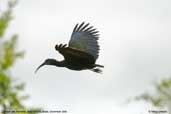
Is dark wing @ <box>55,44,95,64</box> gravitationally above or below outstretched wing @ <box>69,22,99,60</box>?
below

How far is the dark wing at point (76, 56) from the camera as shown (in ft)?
56.0

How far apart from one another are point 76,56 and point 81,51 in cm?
35

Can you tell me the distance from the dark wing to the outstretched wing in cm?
75

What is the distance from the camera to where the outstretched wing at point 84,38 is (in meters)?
18.4

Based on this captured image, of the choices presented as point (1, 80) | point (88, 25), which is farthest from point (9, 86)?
point (88, 25)

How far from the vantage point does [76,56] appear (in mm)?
17281

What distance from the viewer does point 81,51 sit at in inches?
693

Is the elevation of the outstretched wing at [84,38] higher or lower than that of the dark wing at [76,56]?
higher

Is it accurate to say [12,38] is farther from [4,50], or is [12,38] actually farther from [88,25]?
[88,25]

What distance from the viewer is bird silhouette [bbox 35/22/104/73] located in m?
17.0

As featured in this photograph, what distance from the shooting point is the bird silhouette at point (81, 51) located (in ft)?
55.8

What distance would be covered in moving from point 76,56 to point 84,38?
1611 mm

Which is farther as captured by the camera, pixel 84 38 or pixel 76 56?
pixel 84 38

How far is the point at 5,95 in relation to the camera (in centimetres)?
1728
